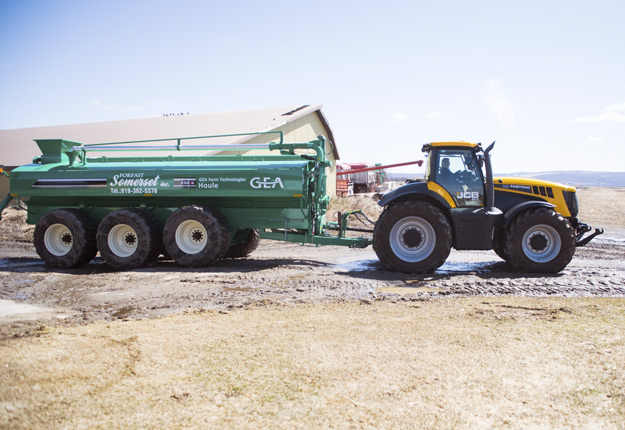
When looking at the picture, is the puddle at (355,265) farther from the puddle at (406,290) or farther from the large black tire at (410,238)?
the puddle at (406,290)

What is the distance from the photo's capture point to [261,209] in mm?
10078

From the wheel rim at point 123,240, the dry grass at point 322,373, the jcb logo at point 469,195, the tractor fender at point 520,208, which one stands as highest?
the jcb logo at point 469,195

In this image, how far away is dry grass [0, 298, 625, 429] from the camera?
135 inches

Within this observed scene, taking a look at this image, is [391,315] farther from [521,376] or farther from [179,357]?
[179,357]

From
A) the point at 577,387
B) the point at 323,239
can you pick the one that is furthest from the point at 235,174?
the point at 577,387

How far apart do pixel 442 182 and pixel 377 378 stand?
5.73 metres

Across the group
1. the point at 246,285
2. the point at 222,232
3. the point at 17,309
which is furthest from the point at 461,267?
the point at 17,309

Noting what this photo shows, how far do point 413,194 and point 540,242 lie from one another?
96.5 inches

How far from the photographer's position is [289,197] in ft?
32.2

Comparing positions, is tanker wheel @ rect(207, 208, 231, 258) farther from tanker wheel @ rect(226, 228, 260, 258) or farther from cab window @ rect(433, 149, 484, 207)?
cab window @ rect(433, 149, 484, 207)

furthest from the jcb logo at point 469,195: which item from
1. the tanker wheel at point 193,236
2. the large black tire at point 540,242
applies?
the tanker wheel at point 193,236

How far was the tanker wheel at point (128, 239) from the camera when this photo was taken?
977cm

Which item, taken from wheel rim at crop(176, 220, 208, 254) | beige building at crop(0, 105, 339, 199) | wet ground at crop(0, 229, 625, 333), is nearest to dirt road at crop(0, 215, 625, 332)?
wet ground at crop(0, 229, 625, 333)

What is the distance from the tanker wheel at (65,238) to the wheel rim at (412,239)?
6.37 m
